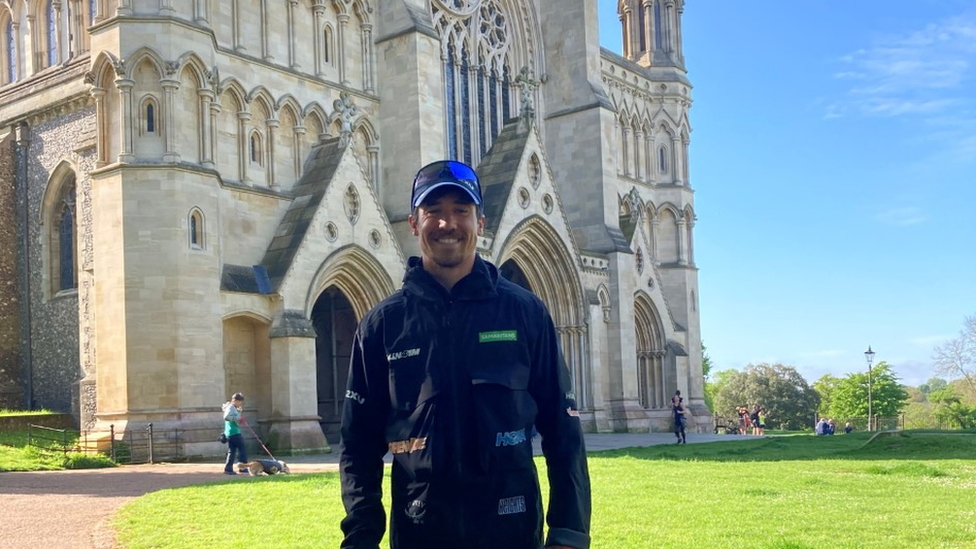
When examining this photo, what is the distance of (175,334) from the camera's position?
2253 centimetres

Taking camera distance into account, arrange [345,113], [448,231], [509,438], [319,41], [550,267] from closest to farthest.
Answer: [509,438] → [448,231] → [345,113] → [319,41] → [550,267]

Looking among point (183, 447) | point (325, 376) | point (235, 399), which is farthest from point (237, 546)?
point (325, 376)

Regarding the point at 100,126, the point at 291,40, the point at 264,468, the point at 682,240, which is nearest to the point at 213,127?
the point at 100,126

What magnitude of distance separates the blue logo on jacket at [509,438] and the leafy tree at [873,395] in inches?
3038

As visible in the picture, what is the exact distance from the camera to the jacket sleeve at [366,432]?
146 inches

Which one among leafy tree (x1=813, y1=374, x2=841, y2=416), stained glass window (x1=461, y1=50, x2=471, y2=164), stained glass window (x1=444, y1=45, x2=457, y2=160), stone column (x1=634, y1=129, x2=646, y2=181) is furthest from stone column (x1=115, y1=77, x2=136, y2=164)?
leafy tree (x1=813, y1=374, x2=841, y2=416)

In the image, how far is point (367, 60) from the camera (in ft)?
101

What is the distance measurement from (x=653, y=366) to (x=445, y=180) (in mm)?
37092

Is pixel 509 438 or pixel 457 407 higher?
pixel 457 407

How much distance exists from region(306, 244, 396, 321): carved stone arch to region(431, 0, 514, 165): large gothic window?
283 inches

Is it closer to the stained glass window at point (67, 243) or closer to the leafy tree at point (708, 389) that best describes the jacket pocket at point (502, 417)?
the stained glass window at point (67, 243)

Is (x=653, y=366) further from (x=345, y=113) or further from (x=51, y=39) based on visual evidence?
(x=51, y=39)

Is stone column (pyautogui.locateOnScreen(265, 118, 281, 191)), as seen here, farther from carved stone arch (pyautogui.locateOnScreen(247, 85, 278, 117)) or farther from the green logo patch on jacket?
the green logo patch on jacket

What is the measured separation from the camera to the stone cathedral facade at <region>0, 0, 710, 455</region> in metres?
22.9
